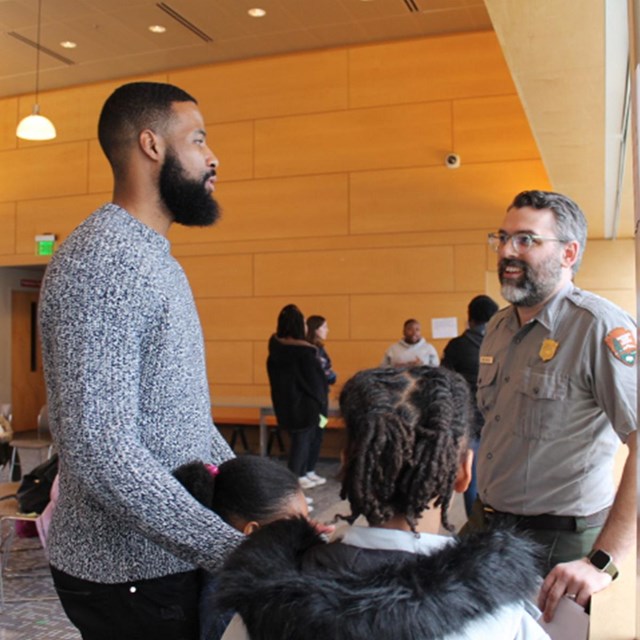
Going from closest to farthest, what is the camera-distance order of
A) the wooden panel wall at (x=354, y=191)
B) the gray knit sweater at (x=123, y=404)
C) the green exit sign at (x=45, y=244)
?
the gray knit sweater at (x=123, y=404), the wooden panel wall at (x=354, y=191), the green exit sign at (x=45, y=244)

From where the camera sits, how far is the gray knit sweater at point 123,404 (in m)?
1.00

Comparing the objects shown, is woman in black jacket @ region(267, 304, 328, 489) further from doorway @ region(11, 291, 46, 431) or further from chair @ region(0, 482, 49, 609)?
doorway @ region(11, 291, 46, 431)

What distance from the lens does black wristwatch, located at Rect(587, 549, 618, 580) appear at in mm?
1516

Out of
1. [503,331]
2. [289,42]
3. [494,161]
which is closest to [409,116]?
[494,161]

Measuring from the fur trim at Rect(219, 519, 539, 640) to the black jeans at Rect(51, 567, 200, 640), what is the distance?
0.79 ft

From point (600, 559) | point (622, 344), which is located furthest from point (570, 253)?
point (600, 559)

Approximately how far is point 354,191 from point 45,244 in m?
4.26

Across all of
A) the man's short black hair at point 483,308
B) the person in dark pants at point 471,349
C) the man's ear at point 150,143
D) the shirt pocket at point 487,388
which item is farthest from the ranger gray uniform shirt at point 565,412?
the man's short black hair at point 483,308

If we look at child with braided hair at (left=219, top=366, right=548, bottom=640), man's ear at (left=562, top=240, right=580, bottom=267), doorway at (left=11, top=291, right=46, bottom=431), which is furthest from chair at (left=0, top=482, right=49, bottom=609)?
doorway at (left=11, top=291, right=46, bottom=431)

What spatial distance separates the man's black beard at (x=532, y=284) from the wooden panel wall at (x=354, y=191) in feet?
19.4

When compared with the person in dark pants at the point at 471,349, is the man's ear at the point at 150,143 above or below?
above

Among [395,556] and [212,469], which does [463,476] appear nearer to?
[395,556]

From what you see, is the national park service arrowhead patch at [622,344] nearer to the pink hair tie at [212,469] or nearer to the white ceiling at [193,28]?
the pink hair tie at [212,469]

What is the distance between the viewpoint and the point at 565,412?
1876 mm
